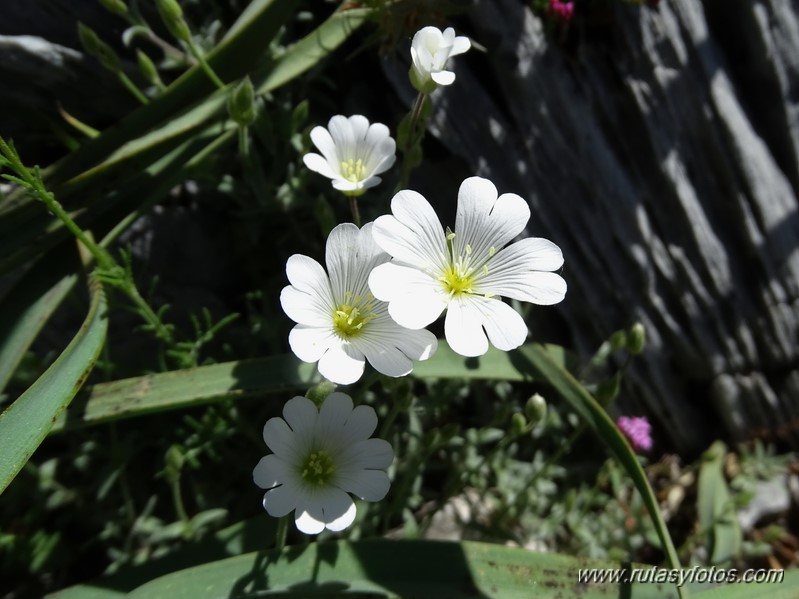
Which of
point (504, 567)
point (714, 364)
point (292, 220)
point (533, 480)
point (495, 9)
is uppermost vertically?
point (495, 9)

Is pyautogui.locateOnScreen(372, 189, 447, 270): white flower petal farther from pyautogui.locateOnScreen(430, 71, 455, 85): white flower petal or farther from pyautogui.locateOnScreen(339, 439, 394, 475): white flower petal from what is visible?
pyautogui.locateOnScreen(339, 439, 394, 475): white flower petal

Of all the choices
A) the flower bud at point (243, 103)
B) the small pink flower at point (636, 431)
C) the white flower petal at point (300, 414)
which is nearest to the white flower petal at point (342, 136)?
the flower bud at point (243, 103)

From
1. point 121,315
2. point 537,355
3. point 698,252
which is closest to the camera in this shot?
point 537,355

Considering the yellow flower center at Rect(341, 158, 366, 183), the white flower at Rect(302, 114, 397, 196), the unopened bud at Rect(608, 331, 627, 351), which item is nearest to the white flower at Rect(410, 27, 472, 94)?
the white flower at Rect(302, 114, 397, 196)

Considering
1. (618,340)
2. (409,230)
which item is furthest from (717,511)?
(409,230)

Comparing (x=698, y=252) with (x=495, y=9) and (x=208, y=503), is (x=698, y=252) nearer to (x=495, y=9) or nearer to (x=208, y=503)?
(x=495, y=9)

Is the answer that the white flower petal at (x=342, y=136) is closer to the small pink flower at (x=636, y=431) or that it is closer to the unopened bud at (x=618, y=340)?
the unopened bud at (x=618, y=340)

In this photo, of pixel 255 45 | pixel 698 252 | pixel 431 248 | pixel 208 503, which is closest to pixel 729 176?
pixel 698 252
